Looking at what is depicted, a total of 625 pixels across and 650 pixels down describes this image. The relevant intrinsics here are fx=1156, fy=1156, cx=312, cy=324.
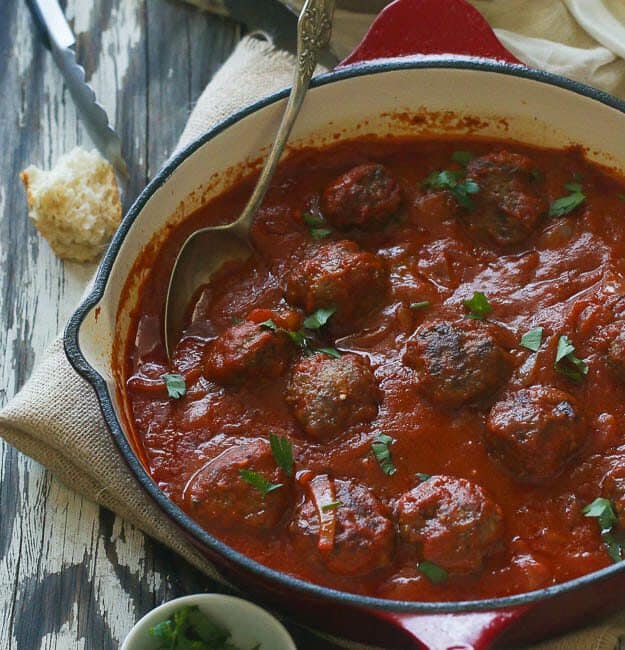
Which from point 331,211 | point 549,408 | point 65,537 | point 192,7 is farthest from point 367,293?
point 192,7

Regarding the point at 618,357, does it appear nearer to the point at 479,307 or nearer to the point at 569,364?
the point at 569,364

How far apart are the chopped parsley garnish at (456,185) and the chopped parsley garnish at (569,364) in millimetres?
780

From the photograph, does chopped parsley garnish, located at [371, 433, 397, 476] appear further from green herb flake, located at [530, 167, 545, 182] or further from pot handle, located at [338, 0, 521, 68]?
pot handle, located at [338, 0, 521, 68]

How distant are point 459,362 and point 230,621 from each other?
125cm

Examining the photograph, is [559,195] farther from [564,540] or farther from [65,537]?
[65,537]

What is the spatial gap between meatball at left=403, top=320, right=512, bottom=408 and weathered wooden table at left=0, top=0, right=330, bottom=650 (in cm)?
109

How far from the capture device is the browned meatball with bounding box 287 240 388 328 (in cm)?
445

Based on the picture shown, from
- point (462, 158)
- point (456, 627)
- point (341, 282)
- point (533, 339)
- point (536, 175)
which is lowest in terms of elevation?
point (456, 627)

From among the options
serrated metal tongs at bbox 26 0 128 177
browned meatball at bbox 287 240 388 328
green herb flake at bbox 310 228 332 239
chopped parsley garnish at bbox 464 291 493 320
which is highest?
serrated metal tongs at bbox 26 0 128 177

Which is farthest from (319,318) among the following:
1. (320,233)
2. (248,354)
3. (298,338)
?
(320,233)

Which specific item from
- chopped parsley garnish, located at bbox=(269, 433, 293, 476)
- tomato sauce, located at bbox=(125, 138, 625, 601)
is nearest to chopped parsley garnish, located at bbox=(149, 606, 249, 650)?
tomato sauce, located at bbox=(125, 138, 625, 601)

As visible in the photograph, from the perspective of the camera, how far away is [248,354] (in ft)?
14.3

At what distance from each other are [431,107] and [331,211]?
2.24 ft

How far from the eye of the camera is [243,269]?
15.6 ft
